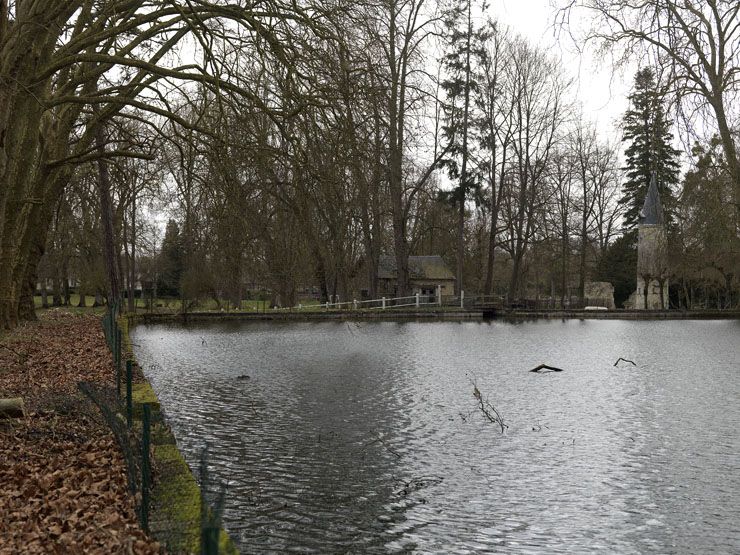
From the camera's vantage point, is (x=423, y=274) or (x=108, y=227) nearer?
(x=108, y=227)

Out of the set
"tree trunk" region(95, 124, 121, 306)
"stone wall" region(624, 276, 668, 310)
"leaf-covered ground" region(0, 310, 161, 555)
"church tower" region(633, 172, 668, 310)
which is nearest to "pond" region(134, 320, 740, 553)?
"leaf-covered ground" region(0, 310, 161, 555)

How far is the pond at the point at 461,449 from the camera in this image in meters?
7.19

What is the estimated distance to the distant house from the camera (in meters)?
65.6

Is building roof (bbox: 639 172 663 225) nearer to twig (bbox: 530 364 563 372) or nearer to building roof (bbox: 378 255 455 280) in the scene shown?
building roof (bbox: 378 255 455 280)

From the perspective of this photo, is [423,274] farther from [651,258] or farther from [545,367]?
[545,367]

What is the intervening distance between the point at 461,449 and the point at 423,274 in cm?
5588

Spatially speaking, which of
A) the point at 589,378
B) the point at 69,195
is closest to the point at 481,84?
the point at 69,195

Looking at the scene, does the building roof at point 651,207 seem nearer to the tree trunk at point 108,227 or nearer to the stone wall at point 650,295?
the stone wall at point 650,295

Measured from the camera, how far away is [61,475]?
6.79 m

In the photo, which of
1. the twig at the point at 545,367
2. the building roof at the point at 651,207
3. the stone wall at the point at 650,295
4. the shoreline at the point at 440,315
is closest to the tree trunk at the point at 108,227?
the shoreline at the point at 440,315

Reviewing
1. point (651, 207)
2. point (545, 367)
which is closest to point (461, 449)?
point (545, 367)

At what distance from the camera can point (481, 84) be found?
147 ft

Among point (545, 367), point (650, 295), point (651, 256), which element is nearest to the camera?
point (545, 367)

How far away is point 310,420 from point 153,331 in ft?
67.0
